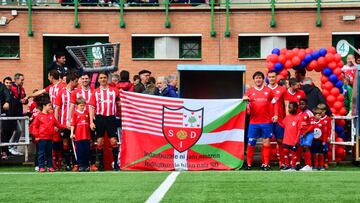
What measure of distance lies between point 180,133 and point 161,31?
14.6 metres

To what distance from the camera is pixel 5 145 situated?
20562 mm

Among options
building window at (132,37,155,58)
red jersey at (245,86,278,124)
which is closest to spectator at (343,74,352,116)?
red jersey at (245,86,278,124)

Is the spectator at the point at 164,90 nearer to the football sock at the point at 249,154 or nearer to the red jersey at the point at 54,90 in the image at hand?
the red jersey at the point at 54,90

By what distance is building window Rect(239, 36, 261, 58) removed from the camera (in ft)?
108

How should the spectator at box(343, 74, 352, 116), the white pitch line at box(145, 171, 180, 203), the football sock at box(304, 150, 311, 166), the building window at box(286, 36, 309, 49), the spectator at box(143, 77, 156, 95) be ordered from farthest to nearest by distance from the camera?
the building window at box(286, 36, 309, 49)
the spectator at box(343, 74, 352, 116)
the spectator at box(143, 77, 156, 95)
the football sock at box(304, 150, 311, 166)
the white pitch line at box(145, 171, 180, 203)

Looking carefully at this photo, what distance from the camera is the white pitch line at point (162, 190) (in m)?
11.8

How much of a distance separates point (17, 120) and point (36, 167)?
8.29ft

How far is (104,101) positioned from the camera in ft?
60.7

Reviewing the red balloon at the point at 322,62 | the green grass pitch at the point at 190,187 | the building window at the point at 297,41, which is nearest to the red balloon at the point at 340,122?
the red balloon at the point at 322,62

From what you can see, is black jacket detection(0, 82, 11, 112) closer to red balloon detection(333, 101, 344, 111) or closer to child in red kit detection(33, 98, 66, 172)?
child in red kit detection(33, 98, 66, 172)

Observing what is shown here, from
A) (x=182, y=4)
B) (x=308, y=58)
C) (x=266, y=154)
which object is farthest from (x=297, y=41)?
(x=266, y=154)

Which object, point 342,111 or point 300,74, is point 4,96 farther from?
point 342,111

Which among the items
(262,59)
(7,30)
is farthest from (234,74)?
(7,30)

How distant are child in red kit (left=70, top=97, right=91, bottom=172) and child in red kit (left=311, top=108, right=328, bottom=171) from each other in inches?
182
